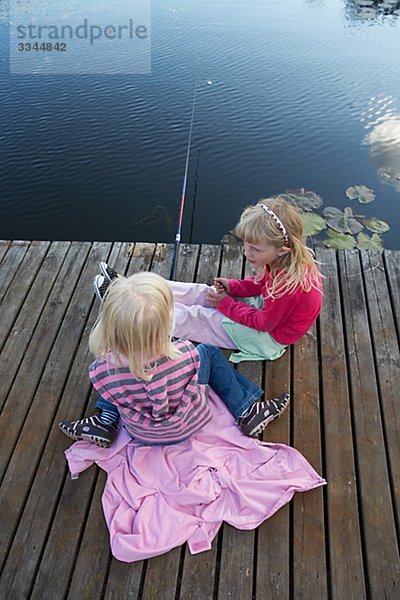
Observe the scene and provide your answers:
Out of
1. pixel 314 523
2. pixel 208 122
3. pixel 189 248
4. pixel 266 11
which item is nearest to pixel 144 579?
pixel 314 523

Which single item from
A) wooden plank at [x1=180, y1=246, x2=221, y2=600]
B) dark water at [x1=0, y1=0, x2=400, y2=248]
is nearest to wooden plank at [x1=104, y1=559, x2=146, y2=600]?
wooden plank at [x1=180, y1=246, x2=221, y2=600]

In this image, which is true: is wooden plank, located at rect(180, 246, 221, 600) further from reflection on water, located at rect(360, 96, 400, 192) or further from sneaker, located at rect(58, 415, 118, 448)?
reflection on water, located at rect(360, 96, 400, 192)

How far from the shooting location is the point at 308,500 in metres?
1.76

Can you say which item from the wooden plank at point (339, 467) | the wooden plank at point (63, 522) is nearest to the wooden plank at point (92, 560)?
the wooden plank at point (63, 522)

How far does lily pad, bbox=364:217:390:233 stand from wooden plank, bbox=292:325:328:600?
219 cm

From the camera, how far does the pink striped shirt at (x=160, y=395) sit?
1640 mm

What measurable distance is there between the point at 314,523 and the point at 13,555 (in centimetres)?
100

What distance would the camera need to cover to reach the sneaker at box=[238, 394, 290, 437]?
1.92m

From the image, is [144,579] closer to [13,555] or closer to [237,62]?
[13,555]

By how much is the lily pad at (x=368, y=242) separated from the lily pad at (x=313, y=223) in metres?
0.31

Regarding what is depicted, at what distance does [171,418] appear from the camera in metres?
1.72

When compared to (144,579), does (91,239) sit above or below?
below

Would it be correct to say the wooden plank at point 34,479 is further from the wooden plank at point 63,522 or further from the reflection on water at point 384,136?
the reflection on water at point 384,136

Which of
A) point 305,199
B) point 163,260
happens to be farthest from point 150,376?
point 305,199
